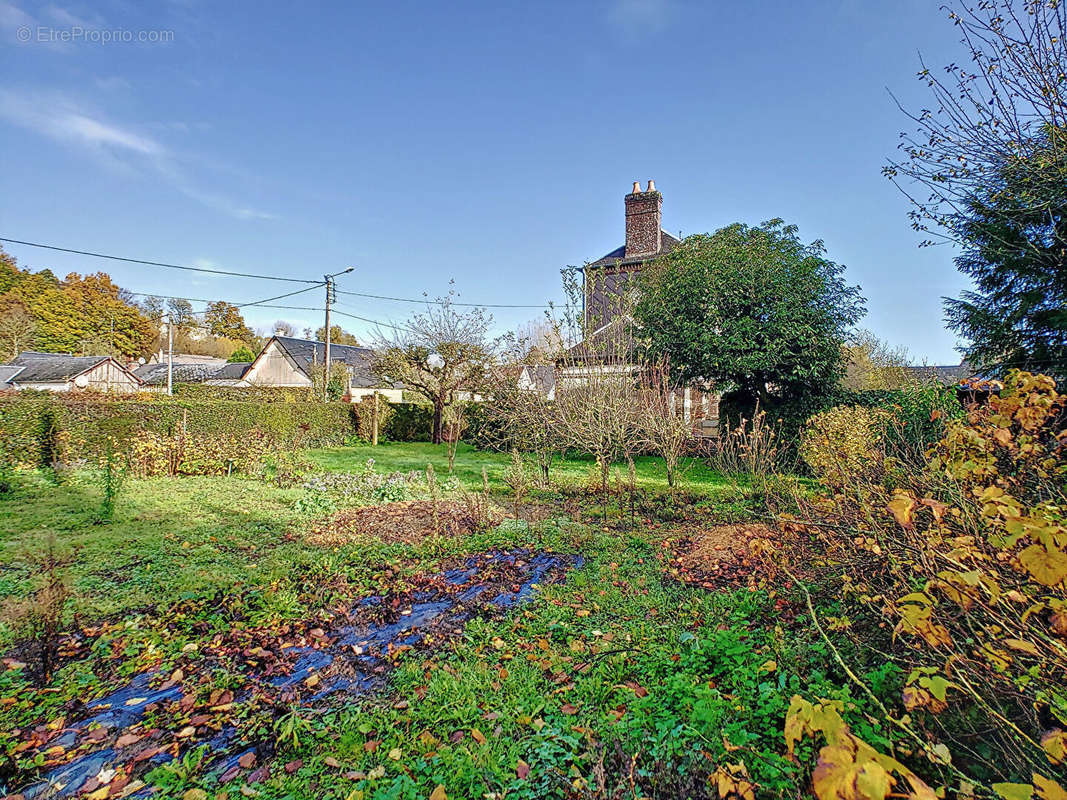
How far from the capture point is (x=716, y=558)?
4938 mm

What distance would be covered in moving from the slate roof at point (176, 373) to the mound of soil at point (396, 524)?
3041cm

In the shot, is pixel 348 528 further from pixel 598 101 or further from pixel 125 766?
pixel 598 101

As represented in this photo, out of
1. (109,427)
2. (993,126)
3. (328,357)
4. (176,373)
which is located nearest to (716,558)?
(993,126)

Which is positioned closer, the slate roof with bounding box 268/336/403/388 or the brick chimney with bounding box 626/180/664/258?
the brick chimney with bounding box 626/180/664/258

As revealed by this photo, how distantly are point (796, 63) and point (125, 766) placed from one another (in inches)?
398

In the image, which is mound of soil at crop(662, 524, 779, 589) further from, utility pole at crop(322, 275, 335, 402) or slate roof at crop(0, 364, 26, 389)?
slate roof at crop(0, 364, 26, 389)

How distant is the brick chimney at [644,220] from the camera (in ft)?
57.2

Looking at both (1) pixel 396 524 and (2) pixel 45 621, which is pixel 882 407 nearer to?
(1) pixel 396 524

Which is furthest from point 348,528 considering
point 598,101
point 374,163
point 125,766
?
point 374,163

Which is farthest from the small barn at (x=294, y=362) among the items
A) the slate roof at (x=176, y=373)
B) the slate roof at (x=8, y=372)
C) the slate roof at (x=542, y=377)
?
the slate roof at (x=542, y=377)

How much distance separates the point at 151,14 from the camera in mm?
8188

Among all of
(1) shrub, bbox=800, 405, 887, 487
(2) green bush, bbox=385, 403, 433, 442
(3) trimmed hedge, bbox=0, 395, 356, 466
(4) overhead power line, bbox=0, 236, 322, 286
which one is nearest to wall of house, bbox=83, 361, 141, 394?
→ (4) overhead power line, bbox=0, 236, 322, 286

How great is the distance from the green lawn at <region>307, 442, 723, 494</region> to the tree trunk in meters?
0.85

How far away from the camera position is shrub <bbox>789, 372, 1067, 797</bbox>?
1.33m
